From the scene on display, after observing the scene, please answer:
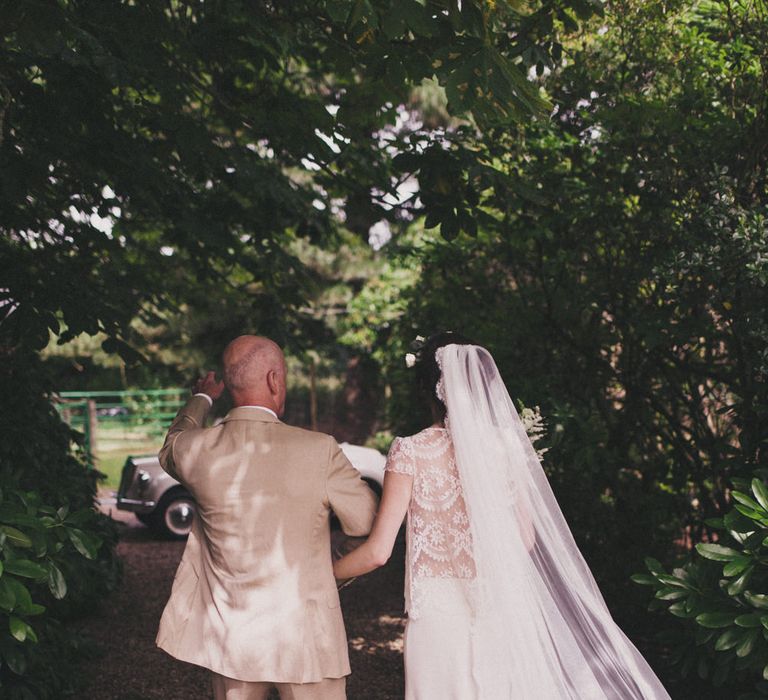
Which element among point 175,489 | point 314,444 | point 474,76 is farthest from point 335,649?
point 175,489

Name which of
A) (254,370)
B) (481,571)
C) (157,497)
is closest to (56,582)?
(254,370)

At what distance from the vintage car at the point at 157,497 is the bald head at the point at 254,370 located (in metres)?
7.67

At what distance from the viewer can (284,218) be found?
746cm

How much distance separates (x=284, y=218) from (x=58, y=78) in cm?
280

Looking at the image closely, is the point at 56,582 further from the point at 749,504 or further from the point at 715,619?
the point at 749,504

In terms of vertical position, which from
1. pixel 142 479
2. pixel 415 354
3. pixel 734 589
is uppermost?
pixel 142 479

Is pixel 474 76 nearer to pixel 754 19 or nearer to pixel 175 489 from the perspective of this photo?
pixel 754 19

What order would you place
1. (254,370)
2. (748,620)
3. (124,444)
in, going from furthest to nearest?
(124,444) → (748,620) → (254,370)

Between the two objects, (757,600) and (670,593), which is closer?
(757,600)

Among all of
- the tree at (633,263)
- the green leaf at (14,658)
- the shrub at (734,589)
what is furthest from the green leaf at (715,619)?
the green leaf at (14,658)

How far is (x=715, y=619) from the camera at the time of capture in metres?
3.28

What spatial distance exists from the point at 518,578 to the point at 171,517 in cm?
847

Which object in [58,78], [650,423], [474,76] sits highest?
[58,78]

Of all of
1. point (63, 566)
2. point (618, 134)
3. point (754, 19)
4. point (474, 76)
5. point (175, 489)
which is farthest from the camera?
point (175, 489)
